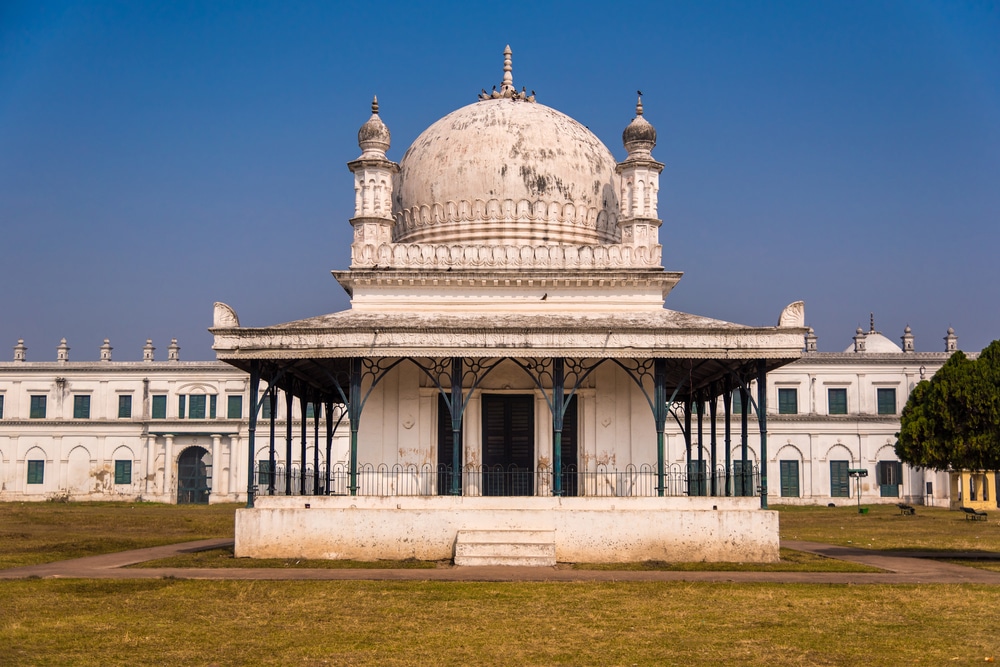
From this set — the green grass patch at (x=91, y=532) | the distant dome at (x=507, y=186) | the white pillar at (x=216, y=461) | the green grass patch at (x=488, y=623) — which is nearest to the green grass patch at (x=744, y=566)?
the green grass patch at (x=488, y=623)

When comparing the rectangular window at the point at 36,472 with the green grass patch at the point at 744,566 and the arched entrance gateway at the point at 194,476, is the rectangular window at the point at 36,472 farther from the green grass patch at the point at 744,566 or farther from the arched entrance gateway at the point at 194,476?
the green grass patch at the point at 744,566

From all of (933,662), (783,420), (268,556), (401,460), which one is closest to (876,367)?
(783,420)

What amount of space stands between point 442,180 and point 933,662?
18.0 m

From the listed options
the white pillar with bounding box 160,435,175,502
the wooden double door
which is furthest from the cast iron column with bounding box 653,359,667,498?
the white pillar with bounding box 160,435,175,502

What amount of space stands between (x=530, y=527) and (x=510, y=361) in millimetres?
4263

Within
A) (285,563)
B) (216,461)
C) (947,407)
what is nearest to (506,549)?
(285,563)

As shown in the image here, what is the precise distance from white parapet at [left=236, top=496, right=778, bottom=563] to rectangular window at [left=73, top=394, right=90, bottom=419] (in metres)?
46.2

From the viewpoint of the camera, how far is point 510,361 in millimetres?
22953

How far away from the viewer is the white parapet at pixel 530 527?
1983 cm

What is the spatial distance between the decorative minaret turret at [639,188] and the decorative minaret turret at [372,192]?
5.38 metres

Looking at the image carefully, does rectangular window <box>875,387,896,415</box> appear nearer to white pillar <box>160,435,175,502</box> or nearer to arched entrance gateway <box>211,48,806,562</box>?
arched entrance gateway <box>211,48,806,562</box>

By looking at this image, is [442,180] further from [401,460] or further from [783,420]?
[783,420]

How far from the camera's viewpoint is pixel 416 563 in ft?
63.3

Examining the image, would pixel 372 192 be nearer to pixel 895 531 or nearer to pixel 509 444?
pixel 509 444
